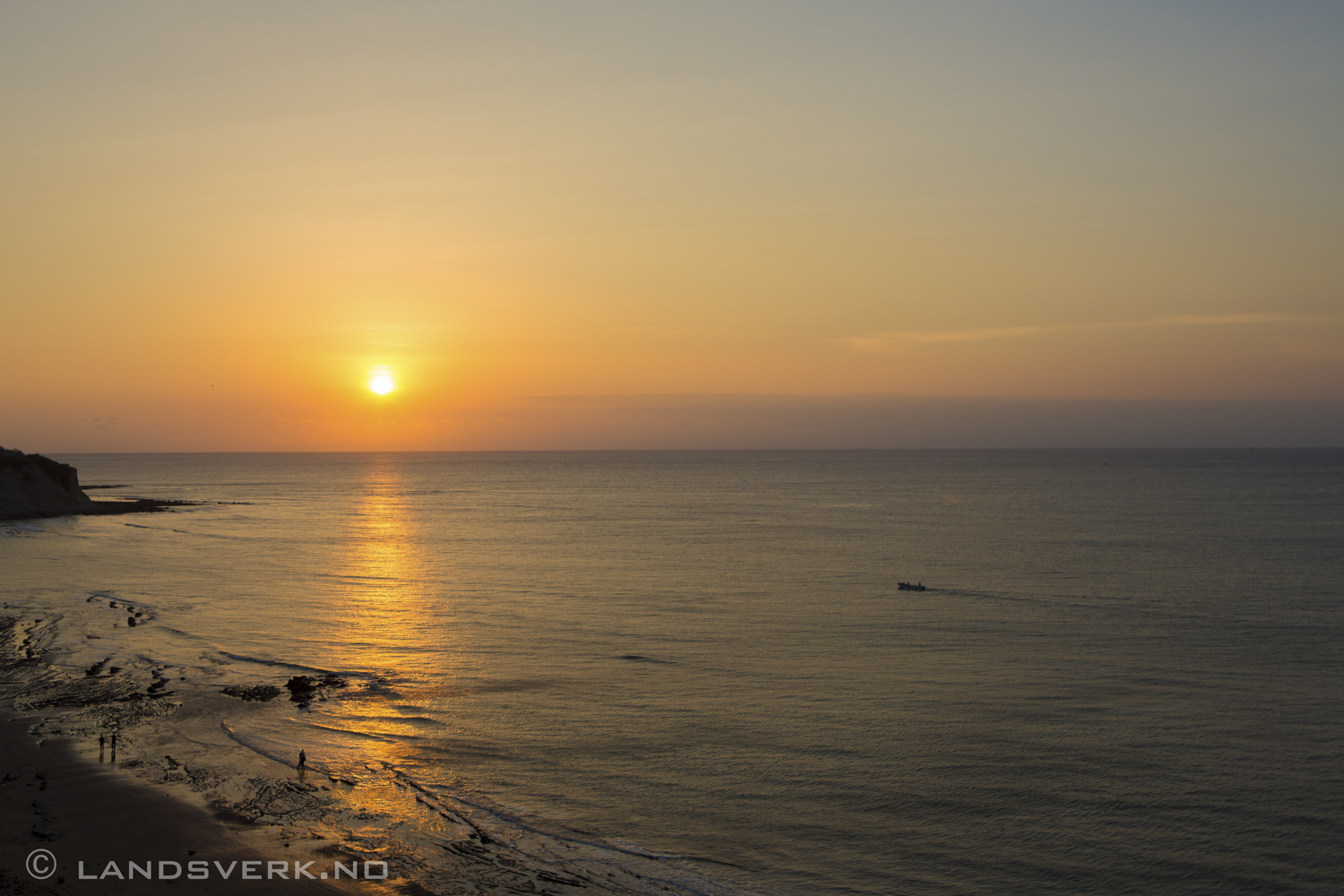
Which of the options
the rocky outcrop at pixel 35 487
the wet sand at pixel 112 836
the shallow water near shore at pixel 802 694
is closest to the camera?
the wet sand at pixel 112 836

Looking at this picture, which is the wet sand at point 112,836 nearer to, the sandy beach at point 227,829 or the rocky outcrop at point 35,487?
the sandy beach at point 227,829

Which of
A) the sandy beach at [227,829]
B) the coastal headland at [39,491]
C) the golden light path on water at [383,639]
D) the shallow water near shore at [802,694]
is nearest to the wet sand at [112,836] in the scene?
the sandy beach at [227,829]

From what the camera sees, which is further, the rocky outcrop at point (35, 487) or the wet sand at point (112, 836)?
the rocky outcrop at point (35, 487)

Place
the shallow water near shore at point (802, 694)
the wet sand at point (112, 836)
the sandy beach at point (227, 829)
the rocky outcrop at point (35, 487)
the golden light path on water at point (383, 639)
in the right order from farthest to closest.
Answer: the rocky outcrop at point (35, 487)
the golden light path on water at point (383, 639)
the shallow water near shore at point (802, 694)
the sandy beach at point (227, 829)
the wet sand at point (112, 836)

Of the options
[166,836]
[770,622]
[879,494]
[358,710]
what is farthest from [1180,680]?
[879,494]

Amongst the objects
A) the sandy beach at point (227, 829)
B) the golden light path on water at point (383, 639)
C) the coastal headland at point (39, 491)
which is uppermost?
the coastal headland at point (39, 491)

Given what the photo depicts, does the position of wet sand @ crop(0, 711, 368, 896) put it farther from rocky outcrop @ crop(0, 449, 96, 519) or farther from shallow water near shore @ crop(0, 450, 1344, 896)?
rocky outcrop @ crop(0, 449, 96, 519)

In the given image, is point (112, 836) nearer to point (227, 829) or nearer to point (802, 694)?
point (227, 829)
